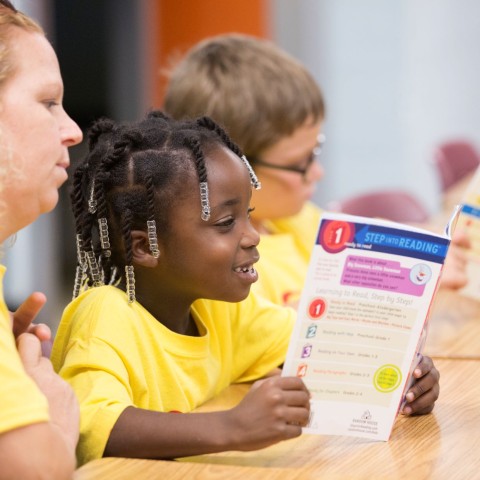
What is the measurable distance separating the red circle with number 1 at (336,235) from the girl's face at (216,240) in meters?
0.18

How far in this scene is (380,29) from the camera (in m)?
6.03

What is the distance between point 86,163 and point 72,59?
3742 mm

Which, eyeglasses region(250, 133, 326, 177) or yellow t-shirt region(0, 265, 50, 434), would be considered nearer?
yellow t-shirt region(0, 265, 50, 434)

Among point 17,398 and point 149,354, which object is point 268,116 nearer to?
point 149,354

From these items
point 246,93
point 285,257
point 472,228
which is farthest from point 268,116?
point 472,228

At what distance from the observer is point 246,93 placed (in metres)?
2.28

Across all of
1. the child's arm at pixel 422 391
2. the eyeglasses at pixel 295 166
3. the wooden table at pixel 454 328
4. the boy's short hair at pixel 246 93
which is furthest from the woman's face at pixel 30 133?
the eyeglasses at pixel 295 166

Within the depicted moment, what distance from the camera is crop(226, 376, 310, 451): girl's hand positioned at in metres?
1.19

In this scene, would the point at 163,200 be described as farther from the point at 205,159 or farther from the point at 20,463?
the point at 20,463

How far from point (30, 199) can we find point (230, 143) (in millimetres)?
415

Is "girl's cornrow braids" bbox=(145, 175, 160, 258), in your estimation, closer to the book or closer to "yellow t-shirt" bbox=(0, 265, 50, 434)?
"yellow t-shirt" bbox=(0, 265, 50, 434)

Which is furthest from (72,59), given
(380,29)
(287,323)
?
(287,323)

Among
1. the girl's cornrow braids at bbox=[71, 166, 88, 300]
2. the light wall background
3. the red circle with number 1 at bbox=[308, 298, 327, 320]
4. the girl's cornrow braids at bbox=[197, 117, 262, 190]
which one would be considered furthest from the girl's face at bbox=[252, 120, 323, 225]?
the light wall background

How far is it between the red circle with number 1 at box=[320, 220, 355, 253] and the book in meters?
0.86
